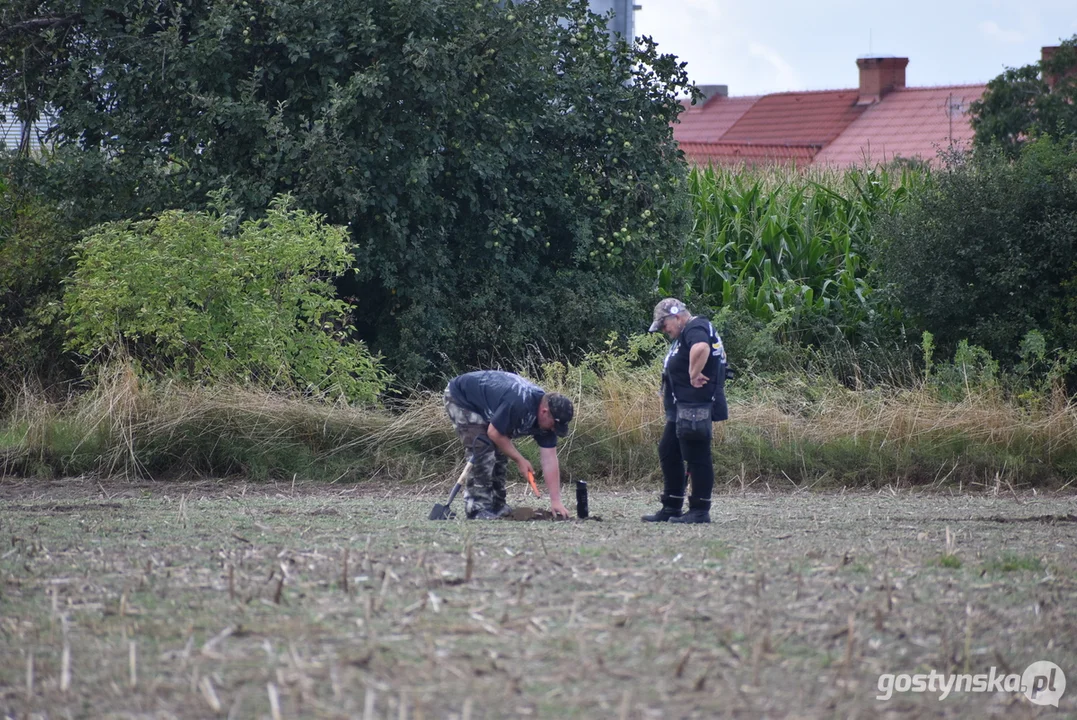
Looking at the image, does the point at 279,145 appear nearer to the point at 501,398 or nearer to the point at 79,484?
the point at 79,484

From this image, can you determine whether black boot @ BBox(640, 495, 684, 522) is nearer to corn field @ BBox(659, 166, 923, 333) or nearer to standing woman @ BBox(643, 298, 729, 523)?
standing woman @ BBox(643, 298, 729, 523)

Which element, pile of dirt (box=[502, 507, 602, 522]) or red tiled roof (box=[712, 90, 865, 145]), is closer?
pile of dirt (box=[502, 507, 602, 522])

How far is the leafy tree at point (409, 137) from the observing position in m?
16.9

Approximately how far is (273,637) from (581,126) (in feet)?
49.5

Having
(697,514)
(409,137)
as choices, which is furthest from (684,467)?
(409,137)

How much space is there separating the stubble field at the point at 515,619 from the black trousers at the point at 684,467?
0.72 meters

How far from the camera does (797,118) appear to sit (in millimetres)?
52781

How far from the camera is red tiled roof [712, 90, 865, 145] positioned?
166 ft

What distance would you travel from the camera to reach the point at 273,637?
Result: 16.6 feet

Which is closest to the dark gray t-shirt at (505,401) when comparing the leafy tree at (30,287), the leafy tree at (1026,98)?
the leafy tree at (30,287)

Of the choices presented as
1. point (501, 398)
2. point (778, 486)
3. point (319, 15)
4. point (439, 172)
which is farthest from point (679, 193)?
point (501, 398)

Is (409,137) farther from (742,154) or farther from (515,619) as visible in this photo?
(742,154)

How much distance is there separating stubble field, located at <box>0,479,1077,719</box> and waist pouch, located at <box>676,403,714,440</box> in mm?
792

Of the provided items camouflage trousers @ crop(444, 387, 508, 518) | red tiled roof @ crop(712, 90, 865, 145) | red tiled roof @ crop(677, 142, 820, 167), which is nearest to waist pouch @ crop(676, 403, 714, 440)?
camouflage trousers @ crop(444, 387, 508, 518)
